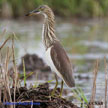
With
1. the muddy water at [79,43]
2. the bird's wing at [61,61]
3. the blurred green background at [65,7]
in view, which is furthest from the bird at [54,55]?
the blurred green background at [65,7]

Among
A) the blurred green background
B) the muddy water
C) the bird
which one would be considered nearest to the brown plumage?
the bird

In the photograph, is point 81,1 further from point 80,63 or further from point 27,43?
point 80,63

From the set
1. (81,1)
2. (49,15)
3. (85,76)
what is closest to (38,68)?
(85,76)

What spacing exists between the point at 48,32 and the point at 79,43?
10044mm

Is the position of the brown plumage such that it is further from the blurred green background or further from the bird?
the blurred green background

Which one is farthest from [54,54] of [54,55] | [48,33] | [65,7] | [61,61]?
[65,7]

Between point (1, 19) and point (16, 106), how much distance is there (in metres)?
17.7

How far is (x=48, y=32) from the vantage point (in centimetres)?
553

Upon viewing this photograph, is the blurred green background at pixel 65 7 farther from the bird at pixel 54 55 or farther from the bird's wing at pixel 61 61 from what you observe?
the bird's wing at pixel 61 61

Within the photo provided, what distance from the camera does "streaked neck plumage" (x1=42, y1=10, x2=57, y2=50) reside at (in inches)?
217

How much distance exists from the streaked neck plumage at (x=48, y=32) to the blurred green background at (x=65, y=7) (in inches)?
642

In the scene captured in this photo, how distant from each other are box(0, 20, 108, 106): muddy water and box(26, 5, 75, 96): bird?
1.85ft

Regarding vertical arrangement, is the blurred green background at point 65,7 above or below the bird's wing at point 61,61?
above

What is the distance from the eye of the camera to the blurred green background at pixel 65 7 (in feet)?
74.4
